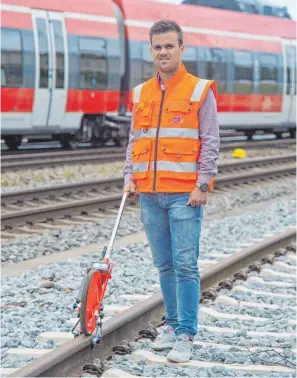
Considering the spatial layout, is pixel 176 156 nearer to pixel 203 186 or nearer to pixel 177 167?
pixel 177 167

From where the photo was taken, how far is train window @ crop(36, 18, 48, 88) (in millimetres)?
18172

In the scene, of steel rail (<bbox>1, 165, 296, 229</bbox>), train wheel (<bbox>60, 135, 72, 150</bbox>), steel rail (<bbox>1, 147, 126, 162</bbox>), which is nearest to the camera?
steel rail (<bbox>1, 165, 296, 229</bbox>)

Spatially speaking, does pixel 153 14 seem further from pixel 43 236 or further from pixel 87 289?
pixel 87 289

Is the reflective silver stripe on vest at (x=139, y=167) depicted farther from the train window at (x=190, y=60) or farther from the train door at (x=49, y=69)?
the train window at (x=190, y=60)

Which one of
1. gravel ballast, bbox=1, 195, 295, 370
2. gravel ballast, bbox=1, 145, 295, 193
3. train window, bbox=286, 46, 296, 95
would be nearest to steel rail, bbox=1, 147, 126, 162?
gravel ballast, bbox=1, 145, 295, 193

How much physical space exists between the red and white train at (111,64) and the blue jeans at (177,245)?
42.6ft

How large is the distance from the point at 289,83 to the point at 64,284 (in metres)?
19.5

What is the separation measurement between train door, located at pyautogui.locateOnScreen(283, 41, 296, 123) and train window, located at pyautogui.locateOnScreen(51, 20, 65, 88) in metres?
8.57

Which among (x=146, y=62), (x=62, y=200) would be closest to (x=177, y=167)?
(x=62, y=200)

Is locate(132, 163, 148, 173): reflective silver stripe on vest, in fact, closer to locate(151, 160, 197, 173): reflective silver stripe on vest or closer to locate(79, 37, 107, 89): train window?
locate(151, 160, 197, 173): reflective silver stripe on vest

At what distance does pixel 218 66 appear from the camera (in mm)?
22922

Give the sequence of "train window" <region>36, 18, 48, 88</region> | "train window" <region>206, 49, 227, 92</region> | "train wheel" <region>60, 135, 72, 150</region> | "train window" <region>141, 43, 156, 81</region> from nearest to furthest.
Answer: "train window" <region>36, 18, 48, 88</region>
"train wheel" <region>60, 135, 72, 150</region>
"train window" <region>141, 43, 156, 81</region>
"train window" <region>206, 49, 227, 92</region>

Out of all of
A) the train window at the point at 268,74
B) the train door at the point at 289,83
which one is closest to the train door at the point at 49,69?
the train window at the point at 268,74

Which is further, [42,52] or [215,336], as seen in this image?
[42,52]
